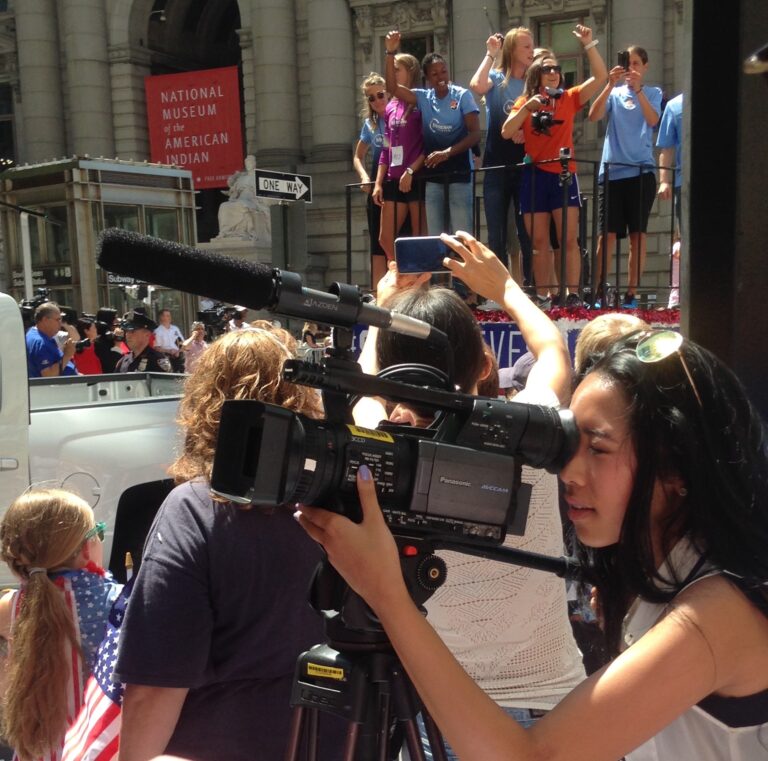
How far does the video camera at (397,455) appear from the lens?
1.33 m

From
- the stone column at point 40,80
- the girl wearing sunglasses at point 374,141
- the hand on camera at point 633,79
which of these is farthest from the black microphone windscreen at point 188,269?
the stone column at point 40,80

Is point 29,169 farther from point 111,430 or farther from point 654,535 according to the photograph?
point 654,535

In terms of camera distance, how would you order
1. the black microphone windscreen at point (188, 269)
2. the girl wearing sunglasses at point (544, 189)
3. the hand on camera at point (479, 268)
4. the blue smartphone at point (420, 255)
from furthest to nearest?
1. the girl wearing sunglasses at point (544, 189)
2. the blue smartphone at point (420, 255)
3. the hand on camera at point (479, 268)
4. the black microphone windscreen at point (188, 269)

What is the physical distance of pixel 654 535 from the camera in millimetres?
1464

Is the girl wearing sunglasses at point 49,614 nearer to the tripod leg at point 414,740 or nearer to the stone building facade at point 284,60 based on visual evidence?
the tripod leg at point 414,740

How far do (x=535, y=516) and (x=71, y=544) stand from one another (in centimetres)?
140

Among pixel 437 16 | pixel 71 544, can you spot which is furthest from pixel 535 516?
pixel 437 16

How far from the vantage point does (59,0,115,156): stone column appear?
91.1 feet

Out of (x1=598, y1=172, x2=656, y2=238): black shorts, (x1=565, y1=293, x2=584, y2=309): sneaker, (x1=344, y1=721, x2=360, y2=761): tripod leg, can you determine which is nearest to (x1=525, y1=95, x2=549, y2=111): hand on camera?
(x1=598, y1=172, x2=656, y2=238): black shorts

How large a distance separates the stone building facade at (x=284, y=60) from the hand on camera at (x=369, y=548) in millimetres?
18106

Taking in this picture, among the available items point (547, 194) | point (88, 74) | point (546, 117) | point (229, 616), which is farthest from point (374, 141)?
point (88, 74)

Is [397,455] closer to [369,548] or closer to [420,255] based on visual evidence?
[369,548]

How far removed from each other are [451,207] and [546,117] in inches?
→ 36.7

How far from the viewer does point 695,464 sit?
1.41 meters
